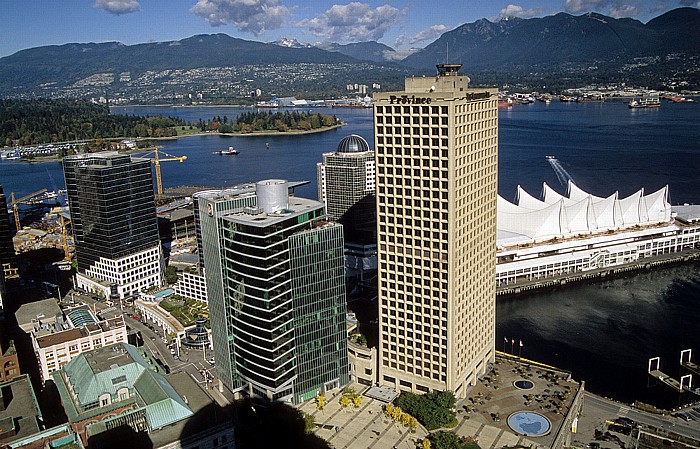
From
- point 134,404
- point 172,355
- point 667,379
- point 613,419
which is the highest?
point 134,404

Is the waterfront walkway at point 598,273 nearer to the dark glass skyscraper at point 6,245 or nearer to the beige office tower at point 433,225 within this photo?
the beige office tower at point 433,225

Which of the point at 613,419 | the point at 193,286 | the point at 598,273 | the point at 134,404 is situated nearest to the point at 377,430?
the point at 134,404

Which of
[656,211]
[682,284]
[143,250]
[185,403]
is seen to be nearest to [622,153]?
[656,211]

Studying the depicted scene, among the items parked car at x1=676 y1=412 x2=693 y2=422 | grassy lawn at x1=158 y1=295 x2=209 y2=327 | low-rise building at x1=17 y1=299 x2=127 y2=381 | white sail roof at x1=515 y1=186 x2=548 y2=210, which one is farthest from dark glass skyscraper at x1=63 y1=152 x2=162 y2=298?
parked car at x1=676 y1=412 x2=693 y2=422

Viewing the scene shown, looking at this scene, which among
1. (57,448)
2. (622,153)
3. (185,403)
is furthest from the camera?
(622,153)

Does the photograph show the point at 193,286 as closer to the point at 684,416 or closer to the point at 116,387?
the point at 116,387

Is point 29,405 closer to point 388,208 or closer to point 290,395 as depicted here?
point 290,395

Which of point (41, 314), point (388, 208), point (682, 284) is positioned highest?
point (388, 208)

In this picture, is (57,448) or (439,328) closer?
(57,448)

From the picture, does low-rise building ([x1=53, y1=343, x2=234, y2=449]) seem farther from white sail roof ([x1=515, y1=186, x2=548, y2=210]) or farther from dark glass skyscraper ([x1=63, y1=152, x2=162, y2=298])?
white sail roof ([x1=515, y1=186, x2=548, y2=210])
